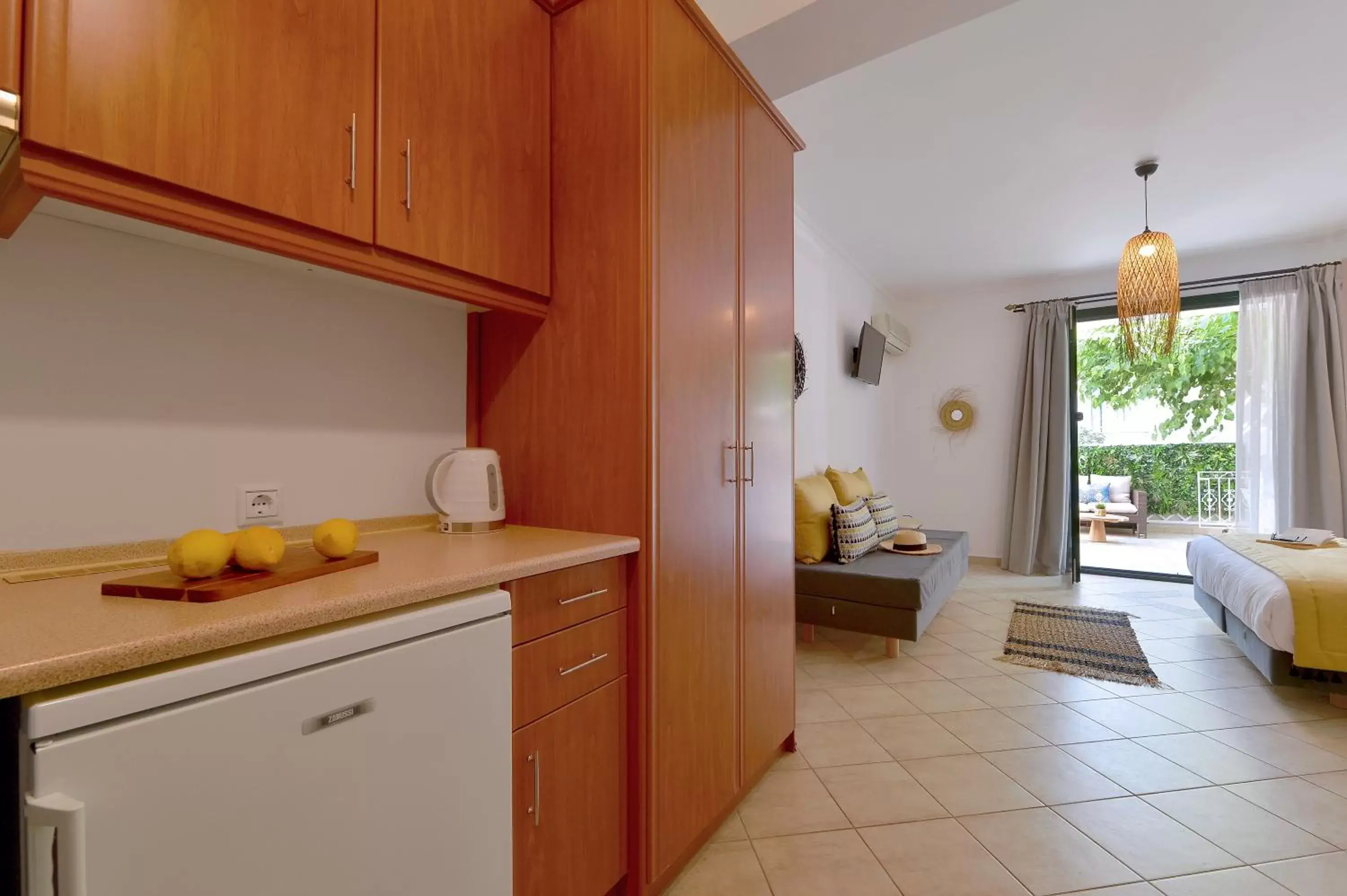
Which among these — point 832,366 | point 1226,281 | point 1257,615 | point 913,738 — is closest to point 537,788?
point 913,738

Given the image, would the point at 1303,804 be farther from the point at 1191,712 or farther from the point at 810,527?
the point at 810,527

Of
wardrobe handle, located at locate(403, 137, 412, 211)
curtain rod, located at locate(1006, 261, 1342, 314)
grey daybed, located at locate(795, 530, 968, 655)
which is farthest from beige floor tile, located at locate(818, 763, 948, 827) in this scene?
curtain rod, located at locate(1006, 261, 1342, 314)

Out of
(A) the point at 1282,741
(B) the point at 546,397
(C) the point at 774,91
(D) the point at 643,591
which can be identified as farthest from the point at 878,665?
(C) the point at 774,91

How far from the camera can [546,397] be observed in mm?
1600

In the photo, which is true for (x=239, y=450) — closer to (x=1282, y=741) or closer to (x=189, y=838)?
(x=189, y=838)

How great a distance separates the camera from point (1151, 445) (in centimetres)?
608

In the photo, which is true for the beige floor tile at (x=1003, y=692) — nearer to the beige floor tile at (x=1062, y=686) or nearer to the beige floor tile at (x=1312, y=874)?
the beige floor tile at (x=1062, y=686)

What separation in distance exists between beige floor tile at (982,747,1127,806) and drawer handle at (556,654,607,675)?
1607 mm

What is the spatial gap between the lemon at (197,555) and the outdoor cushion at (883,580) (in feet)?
8.47

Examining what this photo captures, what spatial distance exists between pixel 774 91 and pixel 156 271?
1882 mm

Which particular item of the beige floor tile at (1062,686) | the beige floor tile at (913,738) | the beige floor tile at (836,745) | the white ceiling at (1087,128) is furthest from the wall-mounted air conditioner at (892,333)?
the beige floor tile at (836,745)

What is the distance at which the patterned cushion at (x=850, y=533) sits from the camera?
3375mm

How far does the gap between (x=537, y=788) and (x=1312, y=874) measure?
6.73 ft

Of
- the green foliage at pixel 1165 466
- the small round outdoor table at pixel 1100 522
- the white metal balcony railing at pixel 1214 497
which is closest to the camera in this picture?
the white metal balcony railing at pixel 1214 497
